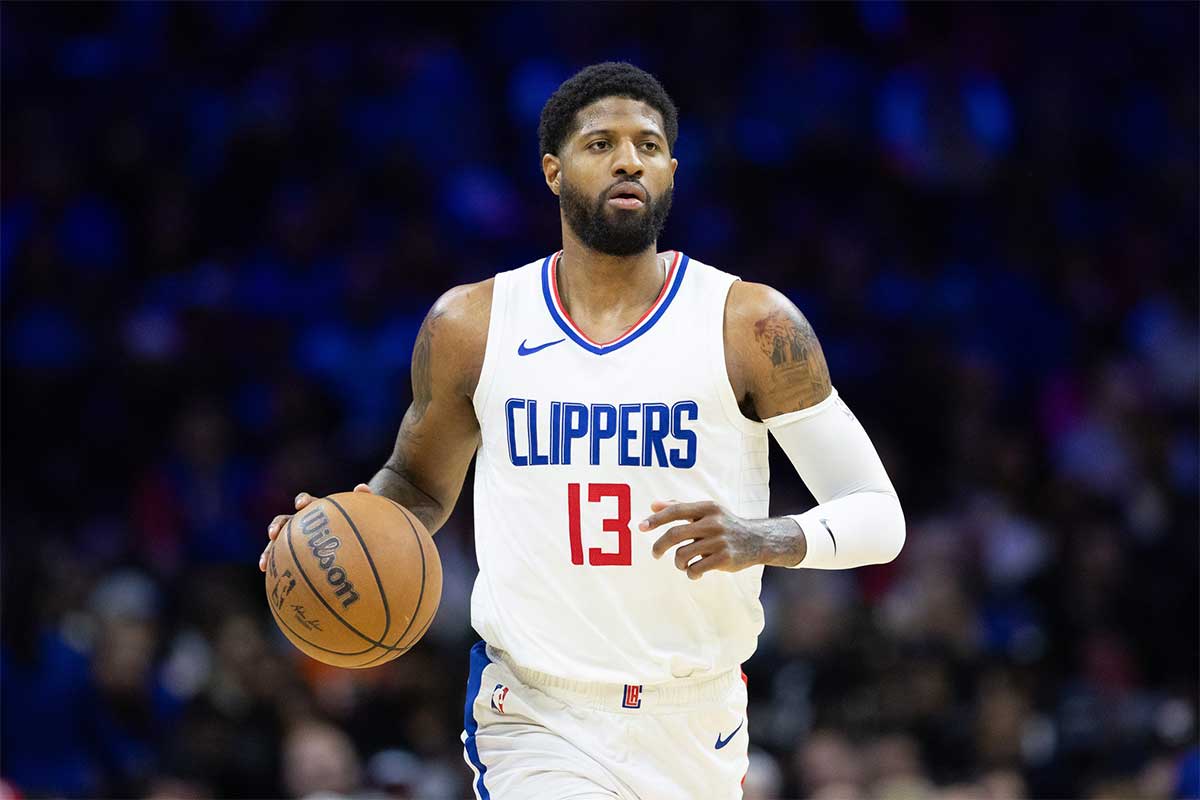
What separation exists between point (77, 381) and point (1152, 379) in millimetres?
7101

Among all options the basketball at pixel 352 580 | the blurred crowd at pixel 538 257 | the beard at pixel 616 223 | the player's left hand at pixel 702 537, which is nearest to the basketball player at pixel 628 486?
the beard at pixel 616 223

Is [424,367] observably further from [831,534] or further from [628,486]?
[831,534]

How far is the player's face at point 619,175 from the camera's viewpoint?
5.09m

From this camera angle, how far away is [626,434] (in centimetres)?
488

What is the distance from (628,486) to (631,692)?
60 cm

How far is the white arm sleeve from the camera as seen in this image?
4785mm

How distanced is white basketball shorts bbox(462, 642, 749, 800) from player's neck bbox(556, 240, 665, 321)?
3.64 feet

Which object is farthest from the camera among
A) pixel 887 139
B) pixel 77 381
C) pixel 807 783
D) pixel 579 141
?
pixel 887 139

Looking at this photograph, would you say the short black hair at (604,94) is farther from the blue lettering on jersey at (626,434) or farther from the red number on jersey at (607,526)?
the red number on jersey at (607,526)

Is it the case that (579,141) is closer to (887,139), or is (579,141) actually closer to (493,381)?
(493,381)

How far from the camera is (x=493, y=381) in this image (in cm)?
508

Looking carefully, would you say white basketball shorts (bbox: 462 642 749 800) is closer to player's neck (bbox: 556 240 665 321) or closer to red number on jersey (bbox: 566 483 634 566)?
red number on jersey (bbox: 566 483 634 566)

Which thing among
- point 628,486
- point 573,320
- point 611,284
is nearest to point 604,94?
point 611,284

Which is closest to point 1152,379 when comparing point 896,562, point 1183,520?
point 1183,520
